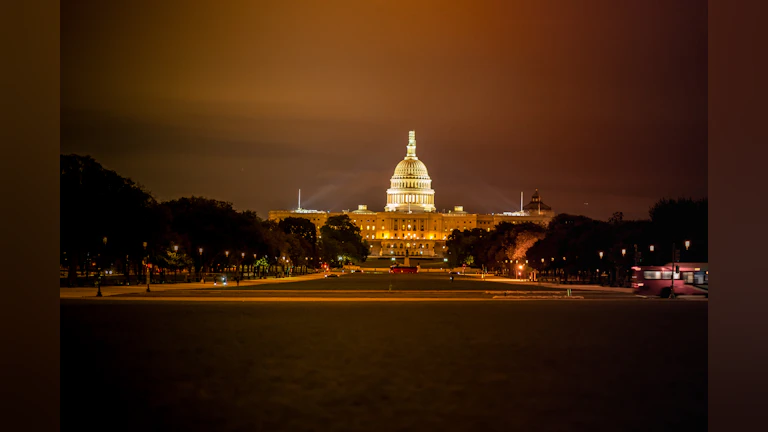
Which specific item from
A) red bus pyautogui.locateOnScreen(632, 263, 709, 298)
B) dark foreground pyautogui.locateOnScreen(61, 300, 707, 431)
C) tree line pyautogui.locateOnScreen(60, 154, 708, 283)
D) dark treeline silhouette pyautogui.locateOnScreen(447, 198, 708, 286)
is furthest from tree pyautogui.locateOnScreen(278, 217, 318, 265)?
dark foreground pyautogui.locateOnScreen(61, 300, 707, 431)

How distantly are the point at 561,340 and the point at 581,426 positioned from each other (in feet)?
42.6

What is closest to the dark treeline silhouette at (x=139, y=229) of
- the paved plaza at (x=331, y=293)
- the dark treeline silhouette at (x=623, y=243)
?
the paved plaza at (x=331, y=293)

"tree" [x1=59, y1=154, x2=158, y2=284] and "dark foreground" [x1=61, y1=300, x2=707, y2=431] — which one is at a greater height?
"tree" [x1=59, y1=154, x2=158, y2=284]

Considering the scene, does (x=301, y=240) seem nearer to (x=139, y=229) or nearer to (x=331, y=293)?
(x=139, y=229)

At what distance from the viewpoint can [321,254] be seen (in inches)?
6393

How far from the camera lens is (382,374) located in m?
17.3

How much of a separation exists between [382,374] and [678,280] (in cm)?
4136

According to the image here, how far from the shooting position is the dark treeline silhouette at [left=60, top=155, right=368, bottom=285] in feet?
210

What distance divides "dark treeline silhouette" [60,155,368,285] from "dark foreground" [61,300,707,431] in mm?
32938

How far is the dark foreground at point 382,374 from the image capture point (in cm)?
1278

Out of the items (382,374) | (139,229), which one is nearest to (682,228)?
(139,229)

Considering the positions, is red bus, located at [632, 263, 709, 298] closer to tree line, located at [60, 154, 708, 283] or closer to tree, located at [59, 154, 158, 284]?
tree line, located at [60, 154, 708, 283]
